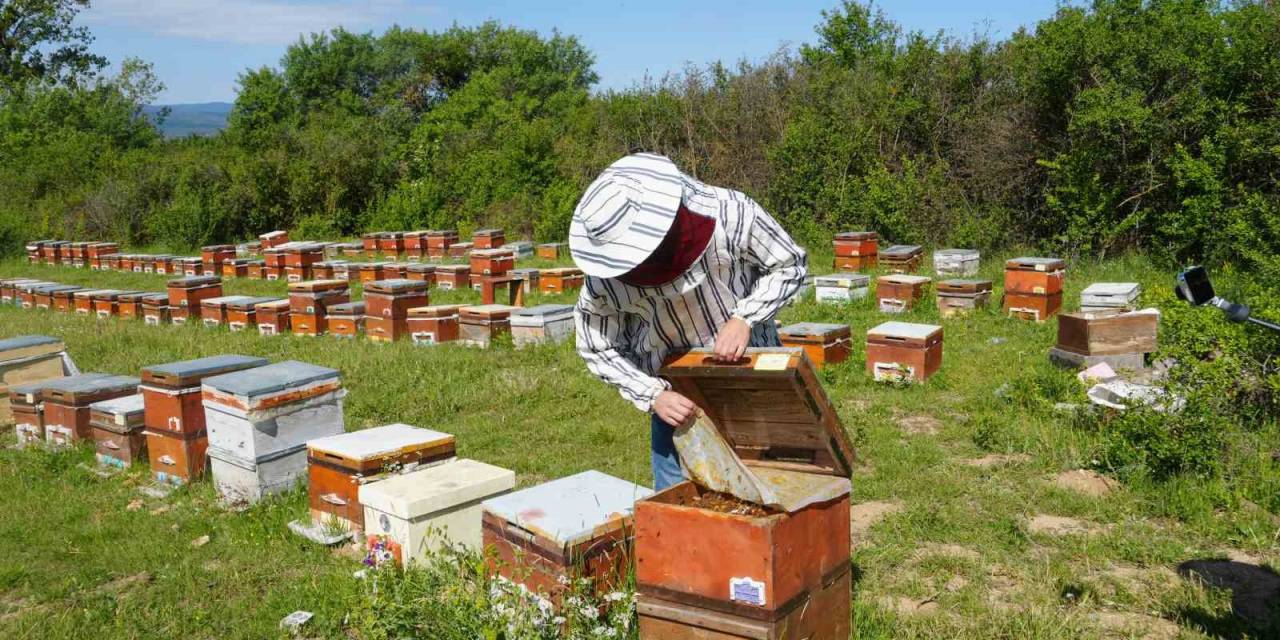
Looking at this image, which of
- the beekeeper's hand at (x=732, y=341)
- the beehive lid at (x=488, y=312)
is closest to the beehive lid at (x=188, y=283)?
the beehive lid at (x=488, y=312)

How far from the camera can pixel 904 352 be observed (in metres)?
6.88

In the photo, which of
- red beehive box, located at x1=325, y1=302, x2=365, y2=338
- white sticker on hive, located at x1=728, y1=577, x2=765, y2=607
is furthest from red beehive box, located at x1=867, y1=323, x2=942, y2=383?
red beehive box, located at x1=325, y1=302, x2=365, y2=338

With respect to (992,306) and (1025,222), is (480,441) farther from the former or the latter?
(1025,222)

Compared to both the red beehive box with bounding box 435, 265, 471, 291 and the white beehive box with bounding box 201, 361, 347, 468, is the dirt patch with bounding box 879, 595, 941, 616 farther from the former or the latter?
the red beehive box with bounding box 435, 265, 471, 291

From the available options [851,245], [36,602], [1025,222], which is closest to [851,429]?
[36,602]

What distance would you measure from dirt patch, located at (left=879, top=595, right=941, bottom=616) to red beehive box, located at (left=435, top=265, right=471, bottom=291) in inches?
409

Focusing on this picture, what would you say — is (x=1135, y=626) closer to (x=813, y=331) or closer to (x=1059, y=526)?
(x=1059, y=526)

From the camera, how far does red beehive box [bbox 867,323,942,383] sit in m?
6.80

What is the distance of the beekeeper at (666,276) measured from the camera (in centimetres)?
251

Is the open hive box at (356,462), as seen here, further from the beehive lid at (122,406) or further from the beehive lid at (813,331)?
the beehive lid at (813,331)

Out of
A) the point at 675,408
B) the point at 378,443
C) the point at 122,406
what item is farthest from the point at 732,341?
the point at 122,406

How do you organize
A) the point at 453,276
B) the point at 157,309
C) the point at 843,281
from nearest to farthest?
the point at 843,281 → the point at 157,309 → the point at 453,276

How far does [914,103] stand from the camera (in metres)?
15.8

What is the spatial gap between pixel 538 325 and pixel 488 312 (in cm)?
57
